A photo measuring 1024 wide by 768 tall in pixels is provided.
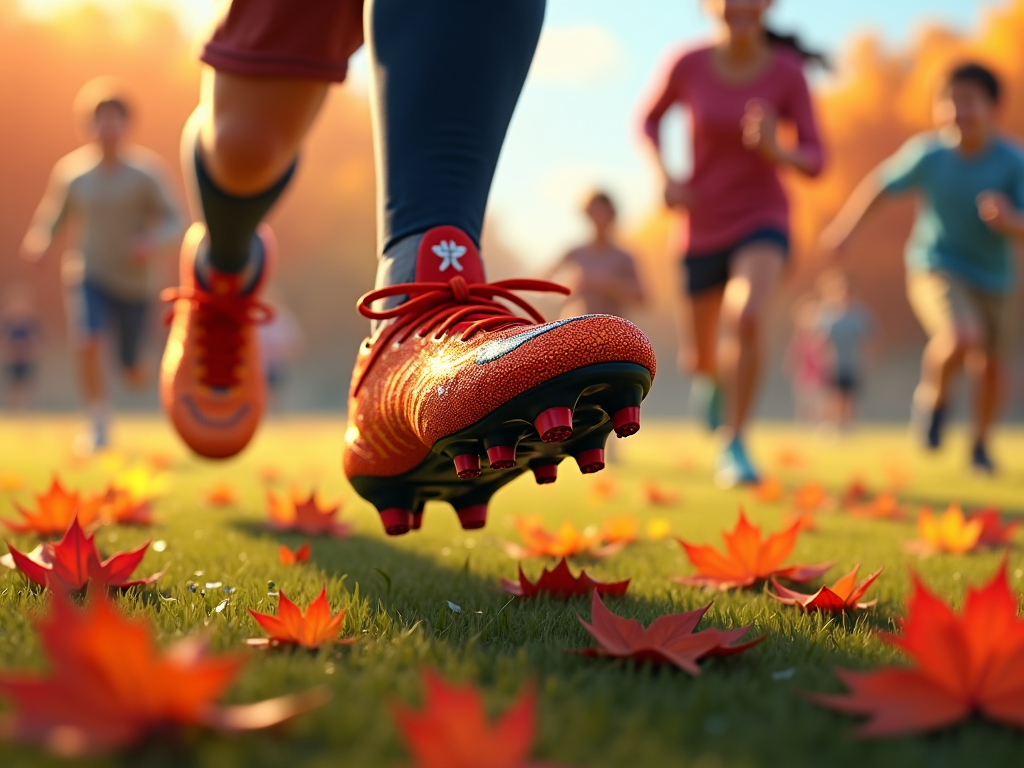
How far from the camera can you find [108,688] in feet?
1.88

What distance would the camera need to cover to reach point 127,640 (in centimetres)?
57

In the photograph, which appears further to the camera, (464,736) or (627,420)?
(627,420)

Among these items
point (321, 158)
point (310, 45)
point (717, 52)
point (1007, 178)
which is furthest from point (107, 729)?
point (321, 158)

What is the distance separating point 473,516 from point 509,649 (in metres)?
0.44

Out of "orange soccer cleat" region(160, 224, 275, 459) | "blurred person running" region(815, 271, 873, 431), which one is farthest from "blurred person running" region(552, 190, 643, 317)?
"blurred person running" region(815, 271, 873, 431)

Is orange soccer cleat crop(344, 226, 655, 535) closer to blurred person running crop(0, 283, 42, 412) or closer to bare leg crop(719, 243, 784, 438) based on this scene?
bare leg crop(719, 243, 784, 438)

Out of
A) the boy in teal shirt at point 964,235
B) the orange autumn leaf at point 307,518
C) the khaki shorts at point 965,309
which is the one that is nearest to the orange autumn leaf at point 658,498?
the orange autumn leaf at point 307,518

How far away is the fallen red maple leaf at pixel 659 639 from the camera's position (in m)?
0.88

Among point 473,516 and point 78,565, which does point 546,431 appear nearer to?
point 473,516

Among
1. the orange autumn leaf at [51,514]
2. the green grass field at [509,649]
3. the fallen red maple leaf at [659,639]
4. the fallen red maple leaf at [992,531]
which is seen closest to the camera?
the green grass field at [509,649]

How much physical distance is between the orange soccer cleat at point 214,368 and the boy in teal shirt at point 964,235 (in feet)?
12.3

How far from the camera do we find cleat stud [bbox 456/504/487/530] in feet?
4.50

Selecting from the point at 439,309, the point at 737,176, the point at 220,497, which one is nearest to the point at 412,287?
the point at 439,309

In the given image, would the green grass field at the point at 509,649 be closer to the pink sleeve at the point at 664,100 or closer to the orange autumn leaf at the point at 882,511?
the orange autumn leaf at the point at 882,511
